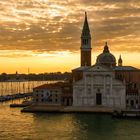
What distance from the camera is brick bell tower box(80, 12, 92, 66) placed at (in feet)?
254

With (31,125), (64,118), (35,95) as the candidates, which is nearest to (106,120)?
(64,118)

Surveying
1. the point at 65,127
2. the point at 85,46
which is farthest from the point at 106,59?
the point at 65,127

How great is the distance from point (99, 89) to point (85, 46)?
12.9 m

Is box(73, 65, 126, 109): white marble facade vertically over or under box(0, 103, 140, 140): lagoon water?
over

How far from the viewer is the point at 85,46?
257ft

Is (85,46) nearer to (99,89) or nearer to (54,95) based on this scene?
(54,95)

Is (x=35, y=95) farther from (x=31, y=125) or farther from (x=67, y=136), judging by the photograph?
(x=67, y=136)

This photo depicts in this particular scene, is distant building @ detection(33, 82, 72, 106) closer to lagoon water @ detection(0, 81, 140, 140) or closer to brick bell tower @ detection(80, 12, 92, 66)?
brick bell tower @ detection(80, 12, 92, 66)

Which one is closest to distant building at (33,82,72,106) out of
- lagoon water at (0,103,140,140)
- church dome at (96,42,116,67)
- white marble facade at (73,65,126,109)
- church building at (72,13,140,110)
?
church building at (72,13,140,110)

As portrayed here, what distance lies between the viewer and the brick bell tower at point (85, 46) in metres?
77.4

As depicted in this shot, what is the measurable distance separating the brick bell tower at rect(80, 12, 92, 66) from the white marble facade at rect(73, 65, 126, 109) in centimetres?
1140

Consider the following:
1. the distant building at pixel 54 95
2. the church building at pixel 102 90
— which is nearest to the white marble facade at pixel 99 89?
the church building at pixel 102 90

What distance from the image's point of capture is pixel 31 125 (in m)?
51.0

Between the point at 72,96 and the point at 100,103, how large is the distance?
4.50 meters
